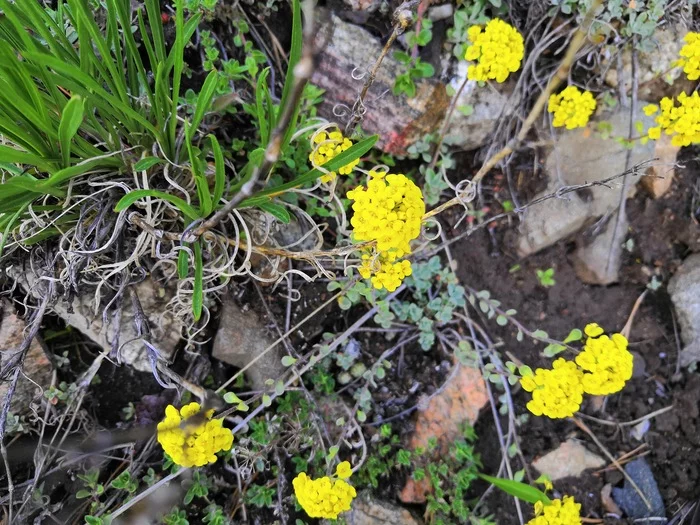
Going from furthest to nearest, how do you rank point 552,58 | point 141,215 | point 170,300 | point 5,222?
point 552,58
point 170,300
point 141,215
point 5,222

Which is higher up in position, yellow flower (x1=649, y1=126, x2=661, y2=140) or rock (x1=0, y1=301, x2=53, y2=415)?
yellow flower (x1=649, y1=126, x2=661, y2=140)

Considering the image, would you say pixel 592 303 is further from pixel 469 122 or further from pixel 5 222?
pixel 5 222

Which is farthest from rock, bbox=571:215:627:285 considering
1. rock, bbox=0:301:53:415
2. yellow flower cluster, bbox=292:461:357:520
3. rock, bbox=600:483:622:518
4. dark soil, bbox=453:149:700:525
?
rock, bbox=0:301:53:415

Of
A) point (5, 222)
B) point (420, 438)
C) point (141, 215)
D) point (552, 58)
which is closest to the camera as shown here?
point (5, 222)

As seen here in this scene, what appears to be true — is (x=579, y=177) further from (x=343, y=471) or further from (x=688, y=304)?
(x=343, y=471)

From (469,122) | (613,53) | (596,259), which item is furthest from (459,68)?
(596,259)

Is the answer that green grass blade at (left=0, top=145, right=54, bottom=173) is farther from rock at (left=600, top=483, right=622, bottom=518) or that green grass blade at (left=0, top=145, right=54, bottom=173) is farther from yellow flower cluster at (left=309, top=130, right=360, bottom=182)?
rock at (left=600, top=483, right=622, bottom=518)
